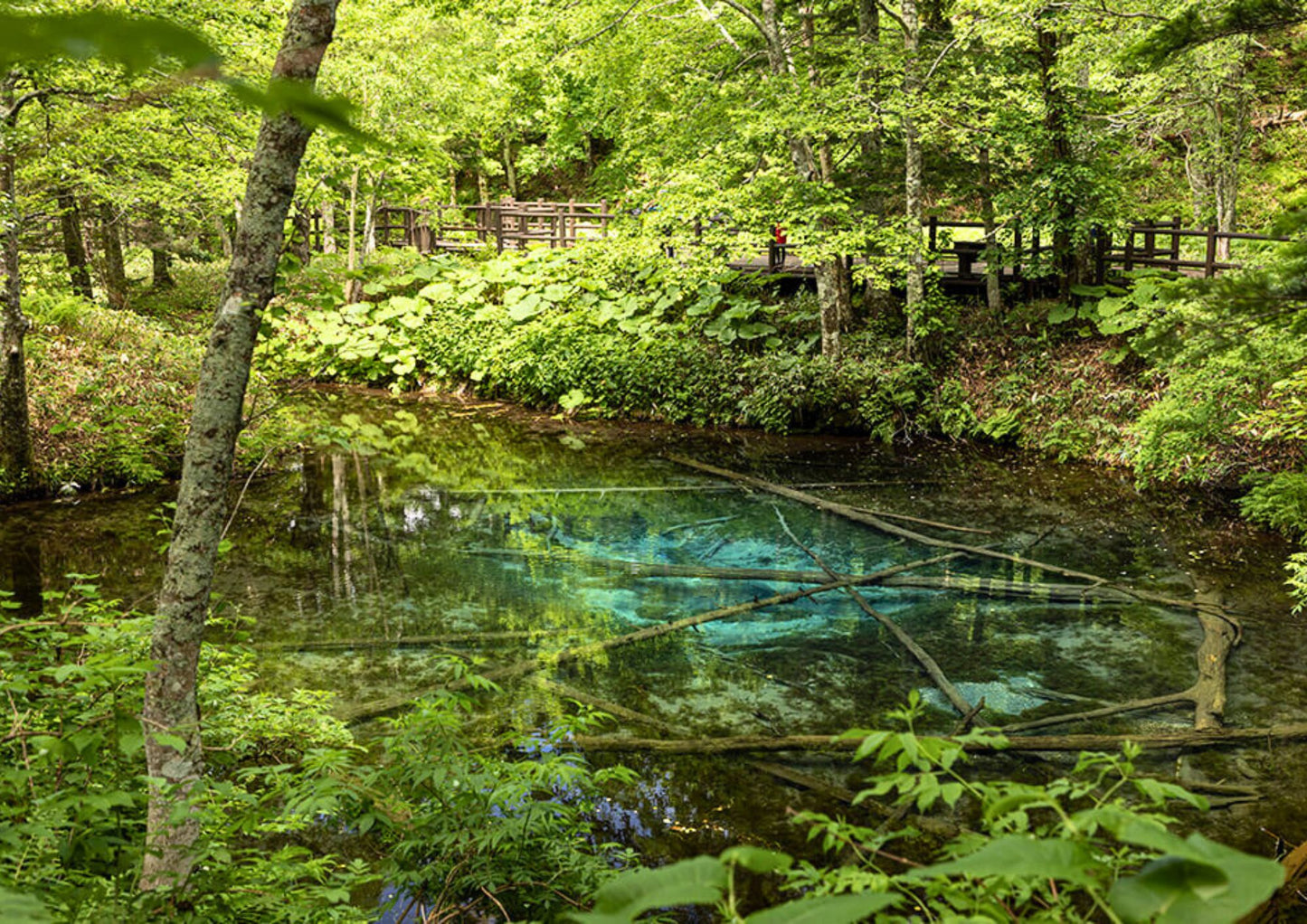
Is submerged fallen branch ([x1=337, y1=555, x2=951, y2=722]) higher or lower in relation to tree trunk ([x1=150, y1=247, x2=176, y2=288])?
lower

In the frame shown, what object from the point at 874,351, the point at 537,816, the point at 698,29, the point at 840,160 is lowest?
the point at 537,816

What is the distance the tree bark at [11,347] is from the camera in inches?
334

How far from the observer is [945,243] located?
1482 centimetres

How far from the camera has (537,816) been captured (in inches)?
148

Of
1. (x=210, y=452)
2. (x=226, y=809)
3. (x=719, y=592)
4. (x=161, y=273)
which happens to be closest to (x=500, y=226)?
(x=161, y=273)

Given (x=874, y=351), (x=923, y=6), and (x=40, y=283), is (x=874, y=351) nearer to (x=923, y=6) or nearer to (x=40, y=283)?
(x=923, y=6)

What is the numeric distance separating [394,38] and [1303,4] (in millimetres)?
16296

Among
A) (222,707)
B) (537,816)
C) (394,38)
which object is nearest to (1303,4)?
(537,816)

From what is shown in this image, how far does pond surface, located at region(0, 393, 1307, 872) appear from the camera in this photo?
20.1 feet

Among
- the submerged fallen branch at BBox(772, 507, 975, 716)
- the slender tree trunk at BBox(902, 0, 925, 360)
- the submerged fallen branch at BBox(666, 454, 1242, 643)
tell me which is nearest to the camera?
the submerged fallen branch at BBox(772, 507, 975, 716)

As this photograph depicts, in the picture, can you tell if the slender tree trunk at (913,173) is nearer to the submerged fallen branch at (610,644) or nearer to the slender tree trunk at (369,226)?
the submerged fallen branch at (610,644)

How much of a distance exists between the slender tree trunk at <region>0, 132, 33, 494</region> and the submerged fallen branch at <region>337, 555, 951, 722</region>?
574 cm

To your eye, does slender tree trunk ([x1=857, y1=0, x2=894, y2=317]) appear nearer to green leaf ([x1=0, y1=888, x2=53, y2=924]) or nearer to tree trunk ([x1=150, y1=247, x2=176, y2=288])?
green leaf ([x1=0, y1=888, x2=53, y2=924])

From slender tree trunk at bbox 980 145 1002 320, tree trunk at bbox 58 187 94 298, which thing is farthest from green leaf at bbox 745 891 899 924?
tree trunk at bbox 58 187 94 298
